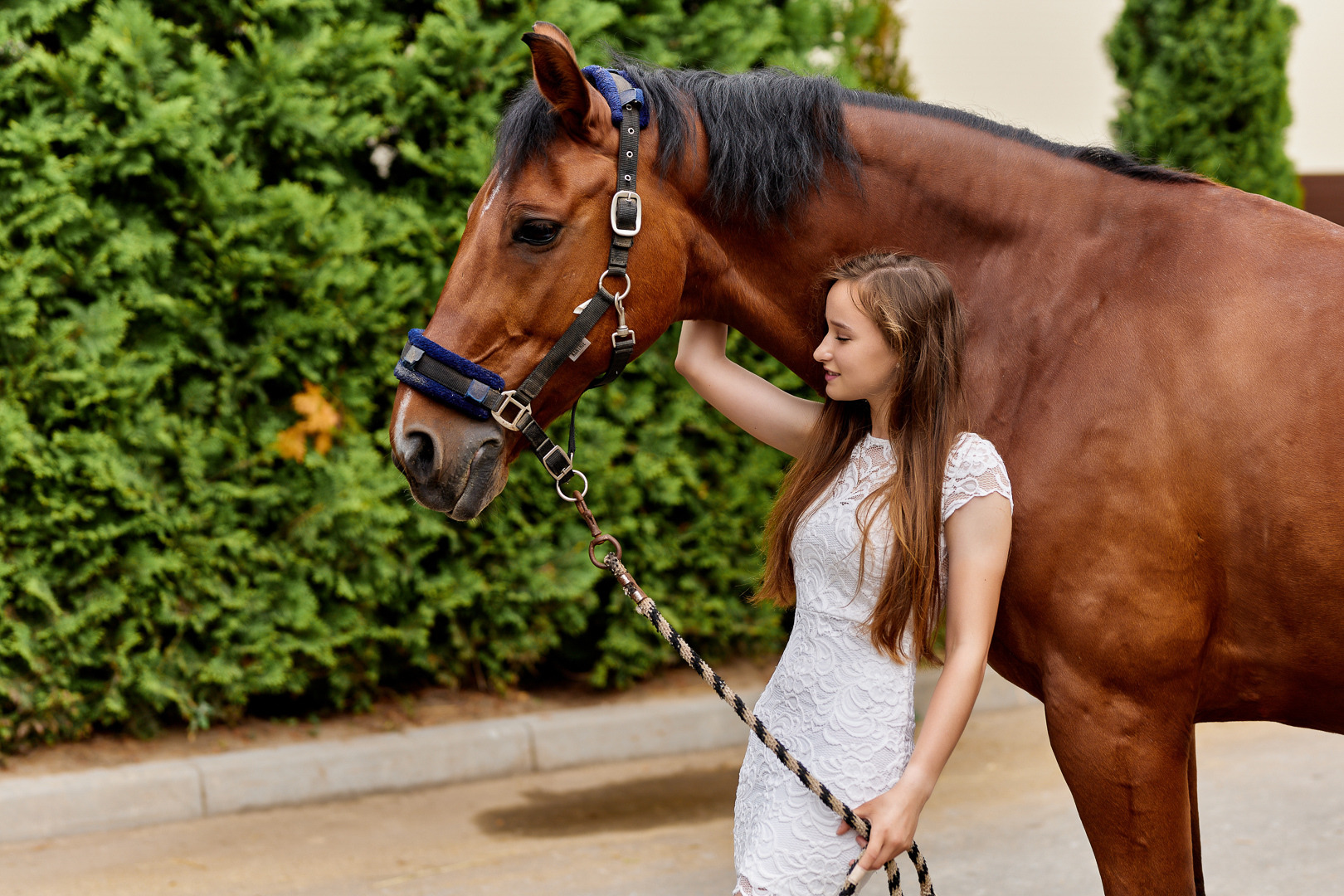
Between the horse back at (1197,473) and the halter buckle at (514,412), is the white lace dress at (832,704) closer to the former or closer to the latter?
the horse back at (1197,473)

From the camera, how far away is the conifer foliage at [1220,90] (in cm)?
652

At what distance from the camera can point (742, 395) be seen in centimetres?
225

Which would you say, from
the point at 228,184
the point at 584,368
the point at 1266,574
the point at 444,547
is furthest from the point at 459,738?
the point at 1266,574

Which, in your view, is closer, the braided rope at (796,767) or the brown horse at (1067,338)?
the braided rope at (796,767)

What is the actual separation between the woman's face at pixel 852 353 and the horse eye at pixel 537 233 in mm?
524

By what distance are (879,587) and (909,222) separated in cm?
77

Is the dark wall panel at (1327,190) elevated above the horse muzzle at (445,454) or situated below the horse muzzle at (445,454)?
above

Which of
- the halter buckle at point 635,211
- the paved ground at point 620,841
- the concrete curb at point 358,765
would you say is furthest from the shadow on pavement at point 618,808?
the halter buckle at point 635,211

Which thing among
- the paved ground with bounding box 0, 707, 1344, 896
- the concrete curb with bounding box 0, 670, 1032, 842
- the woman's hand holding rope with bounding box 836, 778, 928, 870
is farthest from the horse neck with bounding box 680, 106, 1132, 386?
the concrete curb with bounding box 0, 670, 1032, 842

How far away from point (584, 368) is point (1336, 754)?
151 inches

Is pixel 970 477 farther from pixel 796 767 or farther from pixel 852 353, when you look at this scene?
pixel 796 767

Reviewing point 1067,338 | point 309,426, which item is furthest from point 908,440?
point 309,426

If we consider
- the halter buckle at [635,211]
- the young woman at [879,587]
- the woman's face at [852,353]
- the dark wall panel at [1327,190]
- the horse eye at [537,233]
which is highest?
the dark wall panel at [1327,190]

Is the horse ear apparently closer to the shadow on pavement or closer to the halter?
the halter
